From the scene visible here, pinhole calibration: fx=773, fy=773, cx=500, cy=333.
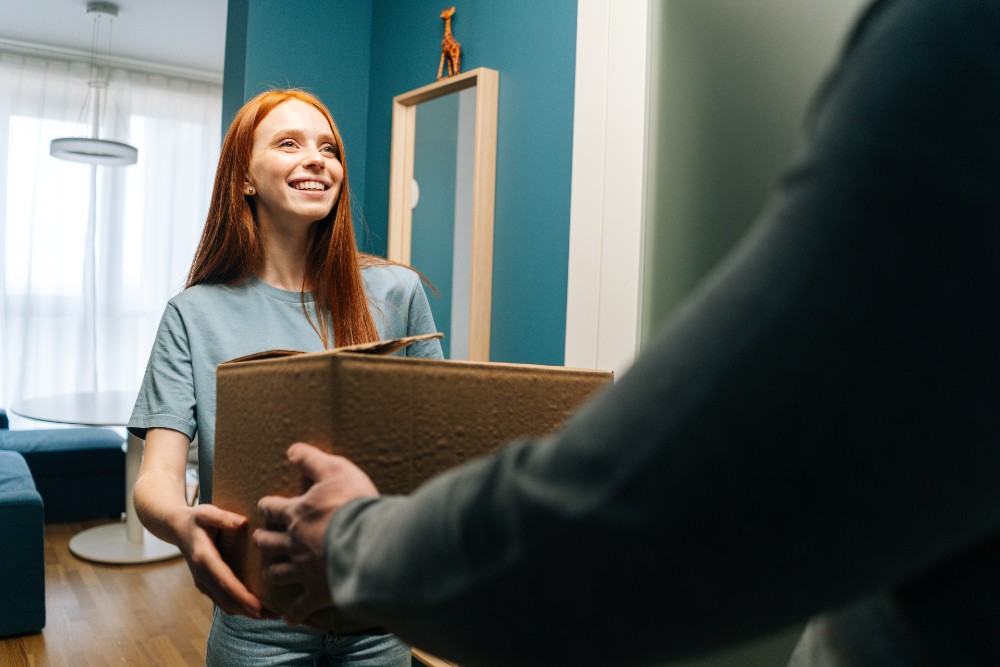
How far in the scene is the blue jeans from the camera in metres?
1.12

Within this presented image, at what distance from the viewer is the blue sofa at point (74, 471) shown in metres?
4.29

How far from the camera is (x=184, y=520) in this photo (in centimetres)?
88

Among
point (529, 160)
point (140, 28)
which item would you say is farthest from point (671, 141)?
point (140, 28)

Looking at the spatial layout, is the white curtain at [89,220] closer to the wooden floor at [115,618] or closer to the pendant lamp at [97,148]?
the pendant lamp at [97,148]

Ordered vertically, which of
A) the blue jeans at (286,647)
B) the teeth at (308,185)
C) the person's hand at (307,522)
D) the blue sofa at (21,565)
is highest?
the teeth at (308,185)

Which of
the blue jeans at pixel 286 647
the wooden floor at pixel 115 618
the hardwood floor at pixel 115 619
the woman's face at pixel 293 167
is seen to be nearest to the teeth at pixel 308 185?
the woman's face at pixel 293 167

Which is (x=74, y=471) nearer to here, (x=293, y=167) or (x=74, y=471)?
(x=74, y=471)

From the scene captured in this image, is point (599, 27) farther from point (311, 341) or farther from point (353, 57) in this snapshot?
point (353, 57)

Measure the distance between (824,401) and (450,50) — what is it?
7.18ft

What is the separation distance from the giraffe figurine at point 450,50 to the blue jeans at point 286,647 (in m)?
1.68

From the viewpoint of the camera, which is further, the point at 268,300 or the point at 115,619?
the point at 115,619

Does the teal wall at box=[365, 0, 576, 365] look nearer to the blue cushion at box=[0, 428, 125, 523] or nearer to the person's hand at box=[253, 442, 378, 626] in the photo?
the person's hand at box=[253, 442, 378, 626]

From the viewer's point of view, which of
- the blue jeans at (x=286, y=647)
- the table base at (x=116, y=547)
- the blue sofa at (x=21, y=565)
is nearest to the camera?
the blue jeans at (x=286, y=647)

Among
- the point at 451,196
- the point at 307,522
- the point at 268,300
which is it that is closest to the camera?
the point at 307,522
